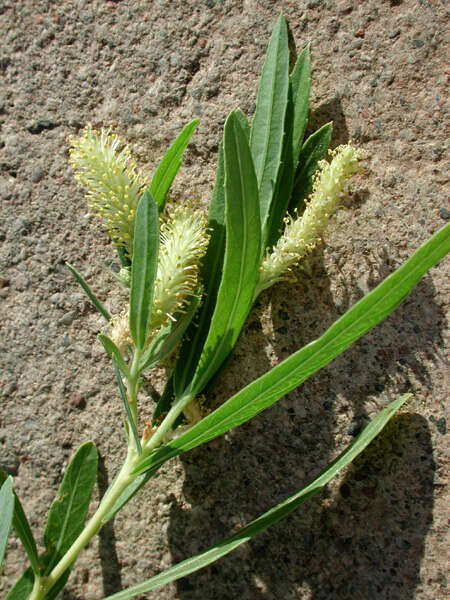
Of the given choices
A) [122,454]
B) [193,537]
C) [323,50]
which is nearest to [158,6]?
[323,50]

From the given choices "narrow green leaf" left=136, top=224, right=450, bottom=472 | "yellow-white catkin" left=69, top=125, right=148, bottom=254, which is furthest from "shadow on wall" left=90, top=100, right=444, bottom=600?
"yellow-white catkin" left=69, top=125, right=148, bottom=254

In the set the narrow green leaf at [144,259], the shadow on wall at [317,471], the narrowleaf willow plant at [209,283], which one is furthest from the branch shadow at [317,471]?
the narrow green leaf at [144,259]

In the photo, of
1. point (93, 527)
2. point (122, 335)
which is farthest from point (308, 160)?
point (93, 527)

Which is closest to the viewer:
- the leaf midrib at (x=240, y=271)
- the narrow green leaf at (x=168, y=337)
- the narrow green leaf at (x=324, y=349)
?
the narrow green leaf at (x=324, y=349)

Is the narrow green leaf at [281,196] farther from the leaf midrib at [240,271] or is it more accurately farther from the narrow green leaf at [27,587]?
the narrow green leaf at [27,587]

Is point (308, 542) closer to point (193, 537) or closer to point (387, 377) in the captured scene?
point (193, 537)
